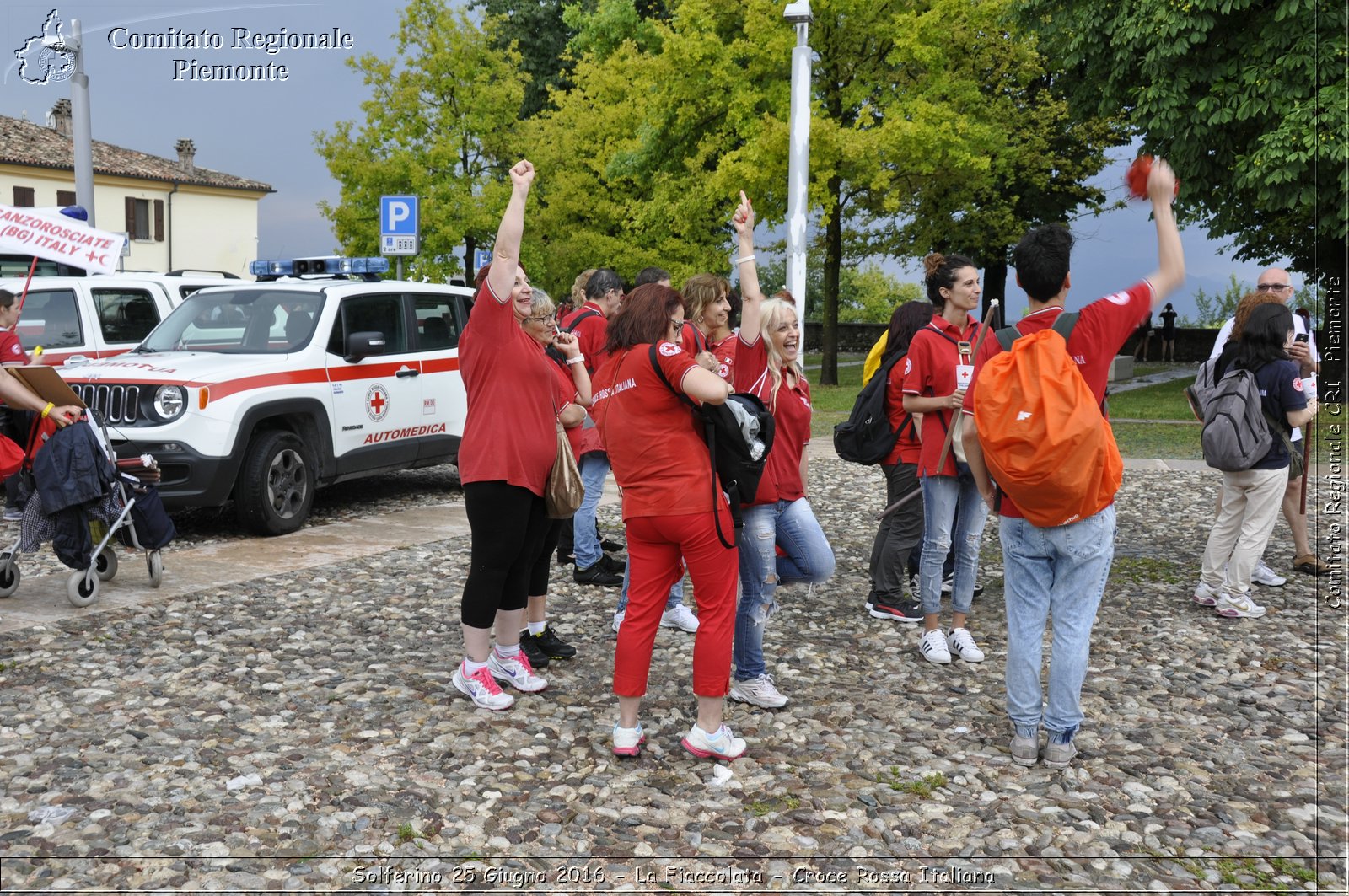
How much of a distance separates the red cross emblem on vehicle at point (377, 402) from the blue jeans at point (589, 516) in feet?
11.0

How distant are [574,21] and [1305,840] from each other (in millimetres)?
36602

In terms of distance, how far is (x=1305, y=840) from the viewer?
3.90 metres

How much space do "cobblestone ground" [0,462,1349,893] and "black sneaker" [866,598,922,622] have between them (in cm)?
11

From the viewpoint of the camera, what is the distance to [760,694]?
5.17m

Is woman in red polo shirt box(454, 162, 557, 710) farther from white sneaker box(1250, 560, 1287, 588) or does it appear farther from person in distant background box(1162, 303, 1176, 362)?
person in distant background box(1162, 303, 1176, 362)

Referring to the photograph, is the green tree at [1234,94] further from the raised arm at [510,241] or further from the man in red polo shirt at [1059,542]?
the raised arm at [510,241]

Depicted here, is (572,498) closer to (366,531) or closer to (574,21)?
(366,531)

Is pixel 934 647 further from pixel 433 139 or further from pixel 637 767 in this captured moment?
pixel 433 139

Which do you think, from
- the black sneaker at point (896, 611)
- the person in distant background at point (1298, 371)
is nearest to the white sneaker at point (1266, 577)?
the person in distant background at point (1298, 371)

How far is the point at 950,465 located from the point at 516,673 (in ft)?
8.24

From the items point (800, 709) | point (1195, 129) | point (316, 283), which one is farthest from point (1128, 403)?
point (800, 709)

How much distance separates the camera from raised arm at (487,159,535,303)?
14.6 ft

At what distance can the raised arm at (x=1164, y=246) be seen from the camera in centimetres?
411

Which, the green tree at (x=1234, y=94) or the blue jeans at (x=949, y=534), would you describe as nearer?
the blue jeans at (x=949, y=534)
